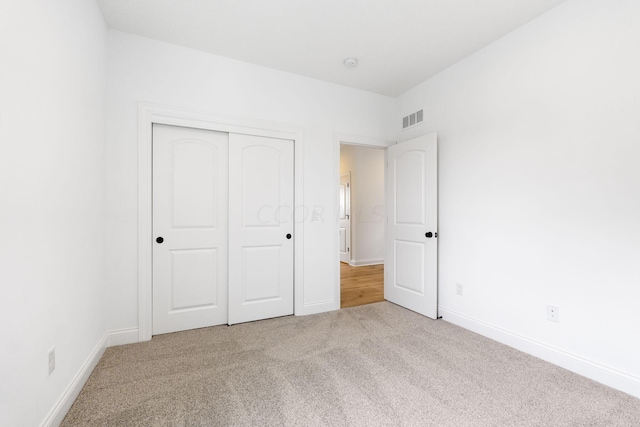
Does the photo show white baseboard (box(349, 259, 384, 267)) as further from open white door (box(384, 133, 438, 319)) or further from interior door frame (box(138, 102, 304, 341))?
interior door frame (box(138, 102, 304, 341))

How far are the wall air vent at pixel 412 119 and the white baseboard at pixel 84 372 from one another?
369 centimetres

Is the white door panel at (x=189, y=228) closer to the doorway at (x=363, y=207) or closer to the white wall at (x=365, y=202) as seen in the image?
the doorway at (x=363, y=207)

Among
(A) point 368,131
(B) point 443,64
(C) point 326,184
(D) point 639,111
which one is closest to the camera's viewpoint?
(D) point 639,111

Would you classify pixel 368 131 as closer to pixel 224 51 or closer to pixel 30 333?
pixel 224 51

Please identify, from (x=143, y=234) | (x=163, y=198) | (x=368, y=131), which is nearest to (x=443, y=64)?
(x=368, y=131)

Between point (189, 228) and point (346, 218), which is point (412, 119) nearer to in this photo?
point (189, 228)

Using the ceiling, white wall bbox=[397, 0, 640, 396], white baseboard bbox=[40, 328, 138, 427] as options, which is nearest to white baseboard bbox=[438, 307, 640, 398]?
white wall bbox=[397, 0, 640, 396]

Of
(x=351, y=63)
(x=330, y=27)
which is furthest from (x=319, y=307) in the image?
(x=330, y=27)

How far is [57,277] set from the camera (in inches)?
60.8

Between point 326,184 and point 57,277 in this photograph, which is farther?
point 326,184

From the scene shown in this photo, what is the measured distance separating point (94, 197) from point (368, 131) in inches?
116

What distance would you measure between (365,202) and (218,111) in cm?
411

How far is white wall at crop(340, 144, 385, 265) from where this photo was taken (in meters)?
6.28

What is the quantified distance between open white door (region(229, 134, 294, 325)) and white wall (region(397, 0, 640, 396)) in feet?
5.83
